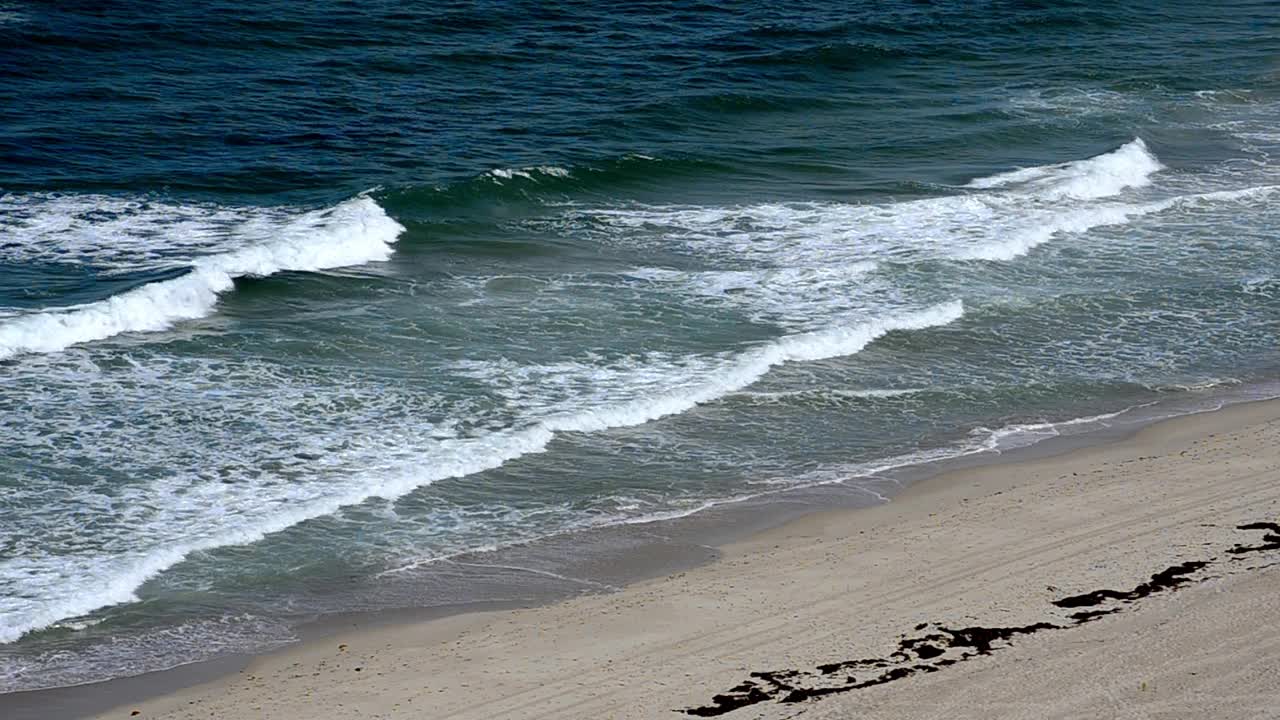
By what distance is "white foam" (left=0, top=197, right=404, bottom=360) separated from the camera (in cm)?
1706

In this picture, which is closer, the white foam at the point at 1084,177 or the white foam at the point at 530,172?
the white foam at the point at 530,172

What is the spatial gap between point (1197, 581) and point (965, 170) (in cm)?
1545

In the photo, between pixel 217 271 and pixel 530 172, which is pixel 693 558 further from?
pixel 530 172

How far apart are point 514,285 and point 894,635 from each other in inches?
390

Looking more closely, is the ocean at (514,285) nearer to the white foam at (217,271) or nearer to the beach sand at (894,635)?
the white foam at (217,271)

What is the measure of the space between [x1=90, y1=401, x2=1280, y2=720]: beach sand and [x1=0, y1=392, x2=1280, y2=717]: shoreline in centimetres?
6

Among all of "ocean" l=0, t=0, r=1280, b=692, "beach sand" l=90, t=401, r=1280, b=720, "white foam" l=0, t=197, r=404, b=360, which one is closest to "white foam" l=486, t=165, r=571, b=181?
"ocean" l=0, t=0, r=1280, b=692

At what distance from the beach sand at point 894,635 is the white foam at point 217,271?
7555 mm

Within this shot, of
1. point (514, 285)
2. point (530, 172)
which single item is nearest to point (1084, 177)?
point (530, 172)

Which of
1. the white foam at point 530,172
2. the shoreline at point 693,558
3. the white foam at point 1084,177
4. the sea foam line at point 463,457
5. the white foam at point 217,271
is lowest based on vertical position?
the shoreline at point 693,558

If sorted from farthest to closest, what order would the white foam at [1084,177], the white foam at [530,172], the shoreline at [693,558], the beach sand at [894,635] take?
1. the white foam at [1084,177]
2. the white foam at [530,172]
3. the shoreline at [693,558]
4. the beach sand at [894,635]

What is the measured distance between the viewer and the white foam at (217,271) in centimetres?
1706

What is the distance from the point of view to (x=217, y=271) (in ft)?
62.4

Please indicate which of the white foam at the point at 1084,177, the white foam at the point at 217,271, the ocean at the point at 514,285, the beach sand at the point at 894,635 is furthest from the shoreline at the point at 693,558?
the white foam at the point at 1084,177
